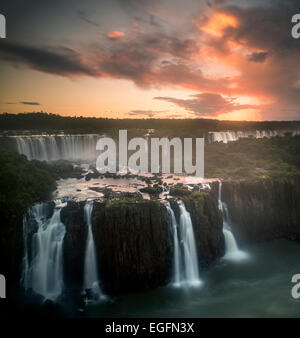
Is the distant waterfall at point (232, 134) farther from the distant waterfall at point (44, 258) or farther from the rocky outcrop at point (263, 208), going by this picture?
the distant waterfall at point (44, 258)

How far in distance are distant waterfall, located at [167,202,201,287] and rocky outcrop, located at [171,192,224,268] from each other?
0.49 meters

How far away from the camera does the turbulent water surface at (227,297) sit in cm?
1579

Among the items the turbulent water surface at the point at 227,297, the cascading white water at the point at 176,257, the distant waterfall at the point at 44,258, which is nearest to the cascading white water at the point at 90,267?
the distant waterfall at the point at 44,258

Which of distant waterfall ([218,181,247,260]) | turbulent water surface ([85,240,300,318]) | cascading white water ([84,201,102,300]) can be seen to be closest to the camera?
turbulent water surface ([85,240,300,318])

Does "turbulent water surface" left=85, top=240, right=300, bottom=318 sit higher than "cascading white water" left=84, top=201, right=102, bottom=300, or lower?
lower

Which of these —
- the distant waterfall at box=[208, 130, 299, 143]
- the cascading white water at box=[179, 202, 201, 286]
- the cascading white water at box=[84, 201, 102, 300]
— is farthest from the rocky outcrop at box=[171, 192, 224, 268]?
the distant waterfall at box=[208, 130, 299, 143]

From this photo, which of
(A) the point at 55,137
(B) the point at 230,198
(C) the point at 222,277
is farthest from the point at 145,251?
(A) the point at 55,137

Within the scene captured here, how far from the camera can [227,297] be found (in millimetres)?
17297

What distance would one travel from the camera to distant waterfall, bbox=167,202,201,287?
18516 mm

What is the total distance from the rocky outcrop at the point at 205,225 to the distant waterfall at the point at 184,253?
49 cm

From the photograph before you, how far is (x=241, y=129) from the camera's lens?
70.2 metres

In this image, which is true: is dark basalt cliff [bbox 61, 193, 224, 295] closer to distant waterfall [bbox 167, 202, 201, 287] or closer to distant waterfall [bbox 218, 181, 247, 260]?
distant waterfall [bbox 167, 202, 201, 287]

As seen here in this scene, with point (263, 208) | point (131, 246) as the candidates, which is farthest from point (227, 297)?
point (263, 208)

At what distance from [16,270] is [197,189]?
15.2m
